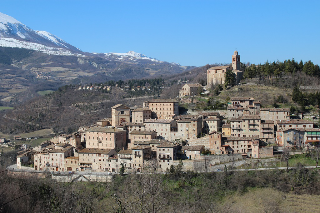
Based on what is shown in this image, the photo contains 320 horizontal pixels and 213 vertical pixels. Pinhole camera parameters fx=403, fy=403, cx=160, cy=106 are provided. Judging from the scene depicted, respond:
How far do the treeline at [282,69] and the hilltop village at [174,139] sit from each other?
1019 centimetres

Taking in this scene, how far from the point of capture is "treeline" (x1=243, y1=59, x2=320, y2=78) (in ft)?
161

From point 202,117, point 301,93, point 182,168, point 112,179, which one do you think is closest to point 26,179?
point 112,179

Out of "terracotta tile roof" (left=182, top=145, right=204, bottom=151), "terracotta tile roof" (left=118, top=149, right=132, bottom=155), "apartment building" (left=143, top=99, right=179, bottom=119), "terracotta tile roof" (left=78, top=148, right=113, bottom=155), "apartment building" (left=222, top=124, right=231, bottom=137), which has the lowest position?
"terracotta tile roof" (left=78, top=148, right=113, bottom=155)

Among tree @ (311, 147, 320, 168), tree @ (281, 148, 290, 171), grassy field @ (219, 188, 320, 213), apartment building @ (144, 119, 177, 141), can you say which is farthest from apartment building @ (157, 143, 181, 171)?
tree @ (311, 147, 320, 168)

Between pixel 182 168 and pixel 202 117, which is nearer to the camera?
pixel 182 168

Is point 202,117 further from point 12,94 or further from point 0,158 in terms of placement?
point 12,94

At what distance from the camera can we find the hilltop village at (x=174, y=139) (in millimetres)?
35594

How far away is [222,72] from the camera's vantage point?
175 ft

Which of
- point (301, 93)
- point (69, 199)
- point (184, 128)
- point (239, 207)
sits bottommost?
point (239, 207)

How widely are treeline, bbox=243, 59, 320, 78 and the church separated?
1.14 m

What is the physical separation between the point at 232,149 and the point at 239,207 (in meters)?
6.60

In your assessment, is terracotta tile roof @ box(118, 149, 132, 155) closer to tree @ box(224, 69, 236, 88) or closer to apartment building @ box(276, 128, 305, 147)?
apartment building @ box(276, 128, 305, 147)

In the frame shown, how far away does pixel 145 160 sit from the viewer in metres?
36.3

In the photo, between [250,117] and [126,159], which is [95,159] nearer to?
[126,159]
